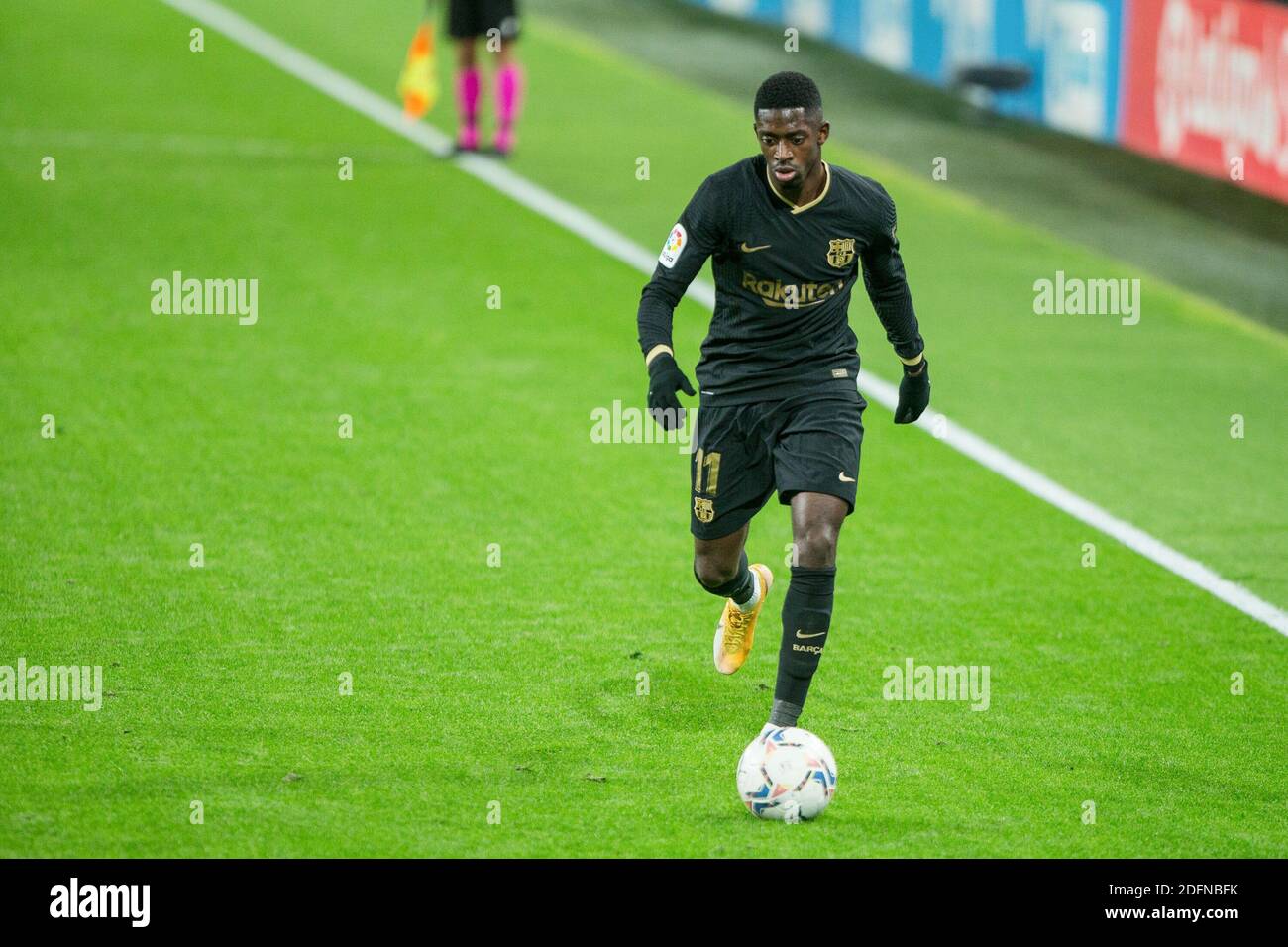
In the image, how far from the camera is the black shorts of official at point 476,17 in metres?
16.9

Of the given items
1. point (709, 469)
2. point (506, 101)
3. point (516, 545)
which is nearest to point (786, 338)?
point (709, 469)

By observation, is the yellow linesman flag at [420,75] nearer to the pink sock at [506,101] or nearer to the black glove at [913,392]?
the pink sock at [506,101]

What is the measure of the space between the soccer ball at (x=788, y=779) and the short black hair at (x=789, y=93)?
2177mm

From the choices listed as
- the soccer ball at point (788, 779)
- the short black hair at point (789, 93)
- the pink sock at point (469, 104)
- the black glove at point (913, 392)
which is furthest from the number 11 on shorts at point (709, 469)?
the pink sock at point (469, 104)

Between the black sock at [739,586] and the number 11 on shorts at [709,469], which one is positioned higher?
the number 11 on shorts at [709,469]

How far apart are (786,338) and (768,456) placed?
0.45 m


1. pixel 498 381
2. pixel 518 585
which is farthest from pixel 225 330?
pixel 518 585

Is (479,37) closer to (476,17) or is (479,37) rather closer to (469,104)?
(476,17)

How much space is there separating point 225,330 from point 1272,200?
1028cm

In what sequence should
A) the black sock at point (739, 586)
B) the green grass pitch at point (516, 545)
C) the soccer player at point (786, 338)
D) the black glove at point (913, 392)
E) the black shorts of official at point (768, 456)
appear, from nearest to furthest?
the green grass pitch at point (516, 545), the soccer player at point (786, 338), the black shorts of official at point (768, 456), the black glove at point (913, 392), the black sock at point (739, 586)

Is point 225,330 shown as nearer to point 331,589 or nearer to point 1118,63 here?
point 331,589

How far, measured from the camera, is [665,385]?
6961 millimetres

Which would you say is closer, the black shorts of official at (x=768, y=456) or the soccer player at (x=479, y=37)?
the black shorts of official at (x=768, y=456)

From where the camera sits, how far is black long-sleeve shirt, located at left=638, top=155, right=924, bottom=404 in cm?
715
